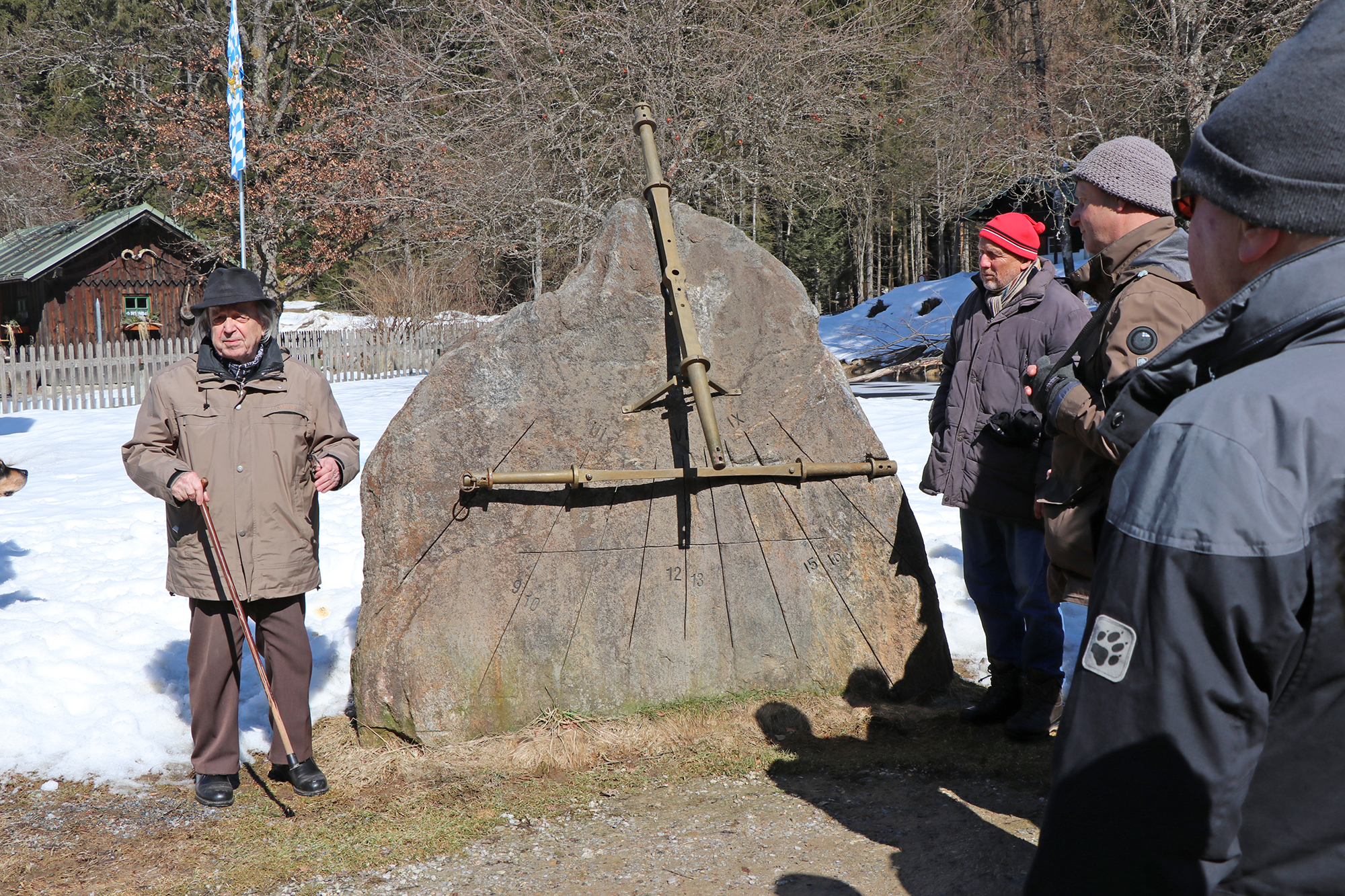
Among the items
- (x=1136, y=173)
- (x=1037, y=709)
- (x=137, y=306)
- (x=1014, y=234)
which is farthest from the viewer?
(x=137, y=306)

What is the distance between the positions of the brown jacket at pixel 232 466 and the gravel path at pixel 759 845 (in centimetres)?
98

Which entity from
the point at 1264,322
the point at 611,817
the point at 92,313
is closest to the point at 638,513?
the point at 611,817

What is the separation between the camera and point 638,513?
11.8 feet

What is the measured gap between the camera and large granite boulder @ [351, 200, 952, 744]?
137 inches

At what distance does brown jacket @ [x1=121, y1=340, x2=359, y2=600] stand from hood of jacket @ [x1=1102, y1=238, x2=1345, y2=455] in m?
2.71

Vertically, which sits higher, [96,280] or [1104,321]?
[96,280]

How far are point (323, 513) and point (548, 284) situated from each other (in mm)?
8556

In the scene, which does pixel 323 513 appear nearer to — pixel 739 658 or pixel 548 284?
pixel 739 658

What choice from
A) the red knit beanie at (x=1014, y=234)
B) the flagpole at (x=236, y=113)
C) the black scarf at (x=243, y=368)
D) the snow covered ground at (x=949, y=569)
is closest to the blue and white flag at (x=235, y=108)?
the flagpole at (x=236, y=113)

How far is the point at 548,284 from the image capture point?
14.3 m

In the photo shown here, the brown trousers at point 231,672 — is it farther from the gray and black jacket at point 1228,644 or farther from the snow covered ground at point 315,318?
the snow covered ground at point 315,318

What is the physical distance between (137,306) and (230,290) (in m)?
17.2

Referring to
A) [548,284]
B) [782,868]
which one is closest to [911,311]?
[548,284]

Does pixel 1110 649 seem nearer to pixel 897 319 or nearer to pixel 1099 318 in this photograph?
pixel 1099 318
